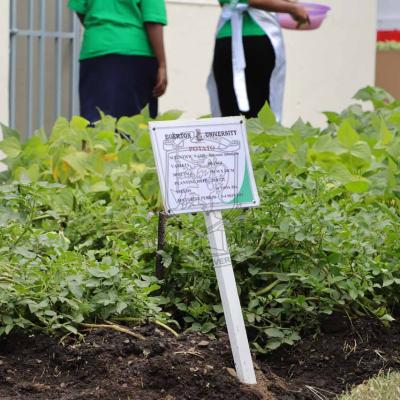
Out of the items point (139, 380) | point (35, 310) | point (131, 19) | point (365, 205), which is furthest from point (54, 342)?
point (131, 19)

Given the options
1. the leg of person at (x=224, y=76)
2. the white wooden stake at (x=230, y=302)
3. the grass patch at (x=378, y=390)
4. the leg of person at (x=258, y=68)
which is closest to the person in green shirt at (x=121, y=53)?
the leg of person at (x=224, y=76)

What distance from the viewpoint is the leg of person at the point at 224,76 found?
6926 mm

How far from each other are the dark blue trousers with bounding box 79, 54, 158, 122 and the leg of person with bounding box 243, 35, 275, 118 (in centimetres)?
64

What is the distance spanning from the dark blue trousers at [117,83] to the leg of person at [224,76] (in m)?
0.51

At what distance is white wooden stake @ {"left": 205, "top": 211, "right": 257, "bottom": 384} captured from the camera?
3.38 meters

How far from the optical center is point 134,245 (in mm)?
4133

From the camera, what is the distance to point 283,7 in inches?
269

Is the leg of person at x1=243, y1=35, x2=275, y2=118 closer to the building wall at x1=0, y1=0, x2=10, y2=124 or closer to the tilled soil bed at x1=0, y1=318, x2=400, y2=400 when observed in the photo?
the building wall at x1=0, y1=0, x2=10, y2=124

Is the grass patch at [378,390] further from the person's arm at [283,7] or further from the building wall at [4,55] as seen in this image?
the building wall at [4,55]

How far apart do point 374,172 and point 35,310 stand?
2.08 m

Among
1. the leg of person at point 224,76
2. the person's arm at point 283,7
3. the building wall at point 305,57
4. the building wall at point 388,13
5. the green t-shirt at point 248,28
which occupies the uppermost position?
the person's arm at point 283,7

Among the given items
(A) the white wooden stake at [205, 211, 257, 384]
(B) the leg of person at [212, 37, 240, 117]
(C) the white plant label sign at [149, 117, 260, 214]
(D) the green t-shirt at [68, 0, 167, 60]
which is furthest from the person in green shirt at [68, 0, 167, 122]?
(A) the white wooden stake at [205, 211, 257, 384]

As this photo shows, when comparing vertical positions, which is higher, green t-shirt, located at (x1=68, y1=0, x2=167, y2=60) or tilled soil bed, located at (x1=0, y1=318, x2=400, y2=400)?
green t-shirt, located at (x1=68, y1=0, x2=167, y2=60)

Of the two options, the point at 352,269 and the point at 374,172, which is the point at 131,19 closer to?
the point at 374,172
